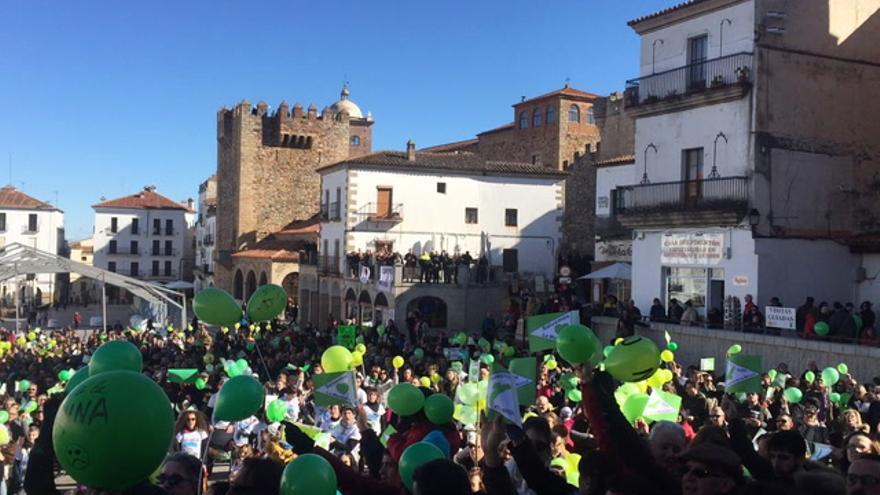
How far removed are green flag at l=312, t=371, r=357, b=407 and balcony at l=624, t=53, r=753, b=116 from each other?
14.1 metres

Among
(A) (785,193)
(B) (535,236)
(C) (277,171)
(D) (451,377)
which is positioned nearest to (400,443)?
(D) (451,377)

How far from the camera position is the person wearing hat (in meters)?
3.43

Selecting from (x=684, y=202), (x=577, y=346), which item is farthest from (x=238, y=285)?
(x=577, y=346)

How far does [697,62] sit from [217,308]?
51.9 feet

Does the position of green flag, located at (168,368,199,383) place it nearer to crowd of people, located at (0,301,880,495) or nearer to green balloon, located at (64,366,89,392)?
crowd of people, located at (0,301,880,495)

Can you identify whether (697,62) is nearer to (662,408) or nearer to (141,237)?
(662,408)

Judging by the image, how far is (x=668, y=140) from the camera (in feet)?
68.9

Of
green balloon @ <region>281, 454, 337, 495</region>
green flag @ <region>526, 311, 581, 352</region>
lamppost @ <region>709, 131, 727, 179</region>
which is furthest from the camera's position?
lamppost @ <region>709, 131, 727, 179</region>

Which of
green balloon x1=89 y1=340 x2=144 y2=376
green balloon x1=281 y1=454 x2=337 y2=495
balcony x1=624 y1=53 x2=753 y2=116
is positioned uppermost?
balcony x1=624 y1=53 x2=753 y2=116

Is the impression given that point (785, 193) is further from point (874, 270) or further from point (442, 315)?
point (442, 315)

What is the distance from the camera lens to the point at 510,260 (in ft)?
116

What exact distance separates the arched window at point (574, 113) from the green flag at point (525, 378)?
121 ft

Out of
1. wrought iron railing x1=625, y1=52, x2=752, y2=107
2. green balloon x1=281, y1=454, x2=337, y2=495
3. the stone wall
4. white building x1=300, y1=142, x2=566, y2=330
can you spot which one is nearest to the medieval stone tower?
white building x1=300, y1=142, x2=566, y2=330

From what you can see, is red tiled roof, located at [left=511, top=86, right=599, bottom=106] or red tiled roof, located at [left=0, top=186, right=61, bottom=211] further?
red tiled roof, located at [left=0, top=186, right=61, bottom=211]
